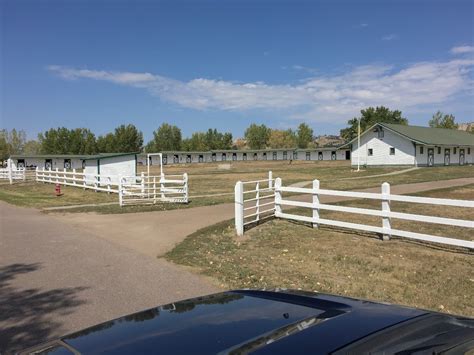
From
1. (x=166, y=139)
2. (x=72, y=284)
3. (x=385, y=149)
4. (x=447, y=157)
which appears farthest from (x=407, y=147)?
(x=166, y=139)

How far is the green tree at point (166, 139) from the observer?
123 metres

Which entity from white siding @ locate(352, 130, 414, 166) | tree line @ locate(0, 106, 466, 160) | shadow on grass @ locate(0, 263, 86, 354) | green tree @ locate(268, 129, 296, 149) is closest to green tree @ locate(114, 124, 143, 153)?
tree line @ locate(0, 106, 466, 160)

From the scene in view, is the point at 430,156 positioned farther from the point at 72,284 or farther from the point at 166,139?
the point at 166,139

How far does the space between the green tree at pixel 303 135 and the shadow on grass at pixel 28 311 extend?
4857 inches

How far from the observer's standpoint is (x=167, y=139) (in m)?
124

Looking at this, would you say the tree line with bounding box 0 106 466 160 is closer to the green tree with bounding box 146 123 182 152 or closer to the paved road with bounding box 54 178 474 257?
the green tree with bounding box 146 123 182 152

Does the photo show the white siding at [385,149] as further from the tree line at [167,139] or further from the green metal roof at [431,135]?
the tree line at [167,139]

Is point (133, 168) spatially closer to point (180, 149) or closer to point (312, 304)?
point (312, 304)

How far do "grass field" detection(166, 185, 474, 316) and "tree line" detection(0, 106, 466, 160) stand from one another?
8545cm

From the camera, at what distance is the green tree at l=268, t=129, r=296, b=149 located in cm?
13462

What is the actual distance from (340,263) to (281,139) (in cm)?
12728

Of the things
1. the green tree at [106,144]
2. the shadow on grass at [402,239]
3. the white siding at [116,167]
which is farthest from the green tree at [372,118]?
the shadow on grass at [402,239]

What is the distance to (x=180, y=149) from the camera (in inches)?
4963

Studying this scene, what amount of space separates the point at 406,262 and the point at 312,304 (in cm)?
681
